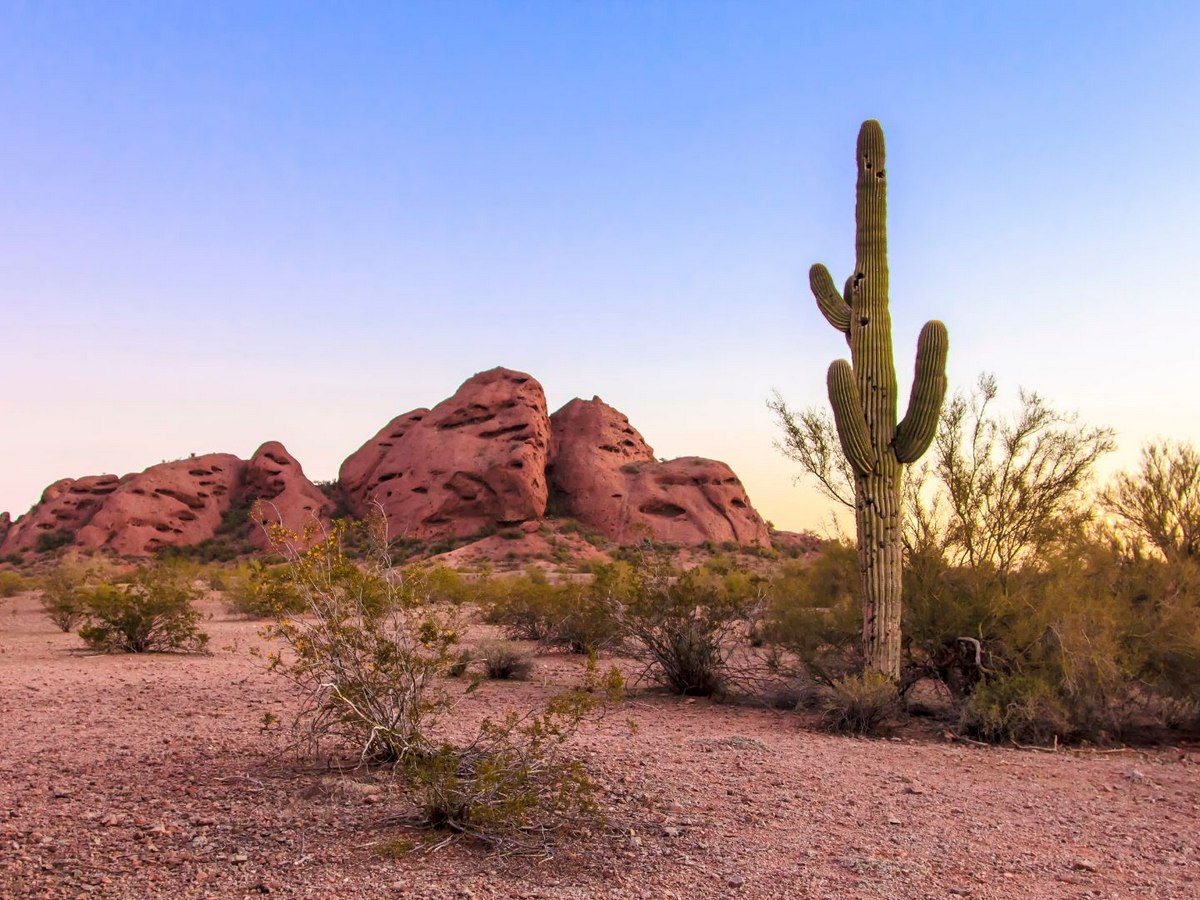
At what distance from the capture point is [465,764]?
18.8 feet

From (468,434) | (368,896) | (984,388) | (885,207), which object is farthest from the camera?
(468,434)

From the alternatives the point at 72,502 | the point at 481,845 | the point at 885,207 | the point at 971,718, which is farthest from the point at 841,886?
the point at 72,502

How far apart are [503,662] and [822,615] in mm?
4049

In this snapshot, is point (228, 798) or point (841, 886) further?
point (228, 798)

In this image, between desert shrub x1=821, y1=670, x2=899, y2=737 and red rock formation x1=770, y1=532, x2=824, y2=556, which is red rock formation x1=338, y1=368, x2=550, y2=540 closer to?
red rock formation x1=770, y1=532, x2=824, y2=556

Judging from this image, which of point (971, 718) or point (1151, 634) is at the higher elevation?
point (1151, 634)

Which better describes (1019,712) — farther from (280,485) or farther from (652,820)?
(280,485)

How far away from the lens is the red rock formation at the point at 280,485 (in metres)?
47.2

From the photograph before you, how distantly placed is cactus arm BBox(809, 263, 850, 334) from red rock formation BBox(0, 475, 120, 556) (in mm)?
44845

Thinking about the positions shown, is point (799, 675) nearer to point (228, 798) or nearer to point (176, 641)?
point (228, 798)

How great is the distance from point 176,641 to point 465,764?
10.5 metres

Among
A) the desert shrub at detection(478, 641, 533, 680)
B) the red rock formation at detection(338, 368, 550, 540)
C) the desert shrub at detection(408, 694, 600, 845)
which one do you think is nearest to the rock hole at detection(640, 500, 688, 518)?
the red rock formation at detection(338, 368, 550, 540)

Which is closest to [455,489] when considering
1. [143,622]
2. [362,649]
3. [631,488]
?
[631,488]

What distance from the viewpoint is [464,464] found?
4569 centimetres
